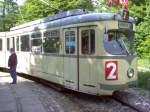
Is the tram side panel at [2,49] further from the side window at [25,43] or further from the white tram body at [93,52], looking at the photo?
the white tram body at [93,52]

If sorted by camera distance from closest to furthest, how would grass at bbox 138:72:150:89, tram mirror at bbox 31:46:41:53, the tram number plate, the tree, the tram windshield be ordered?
1. the tram number plate
2. the tram windshield
3. grass at bbox 138:72:150:89
4. tram mirror at bbox 31:46:41:53
5. the tree

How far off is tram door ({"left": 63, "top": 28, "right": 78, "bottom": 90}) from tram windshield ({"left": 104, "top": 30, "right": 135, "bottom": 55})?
1.40m

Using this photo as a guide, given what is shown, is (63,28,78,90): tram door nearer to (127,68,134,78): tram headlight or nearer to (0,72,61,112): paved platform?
(0,72,61,112): paved platform

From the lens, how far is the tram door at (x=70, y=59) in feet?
49.5

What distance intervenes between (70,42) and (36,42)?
5.27 meters

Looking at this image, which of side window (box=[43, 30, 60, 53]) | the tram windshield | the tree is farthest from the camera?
the tree

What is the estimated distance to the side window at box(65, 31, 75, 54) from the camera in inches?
601

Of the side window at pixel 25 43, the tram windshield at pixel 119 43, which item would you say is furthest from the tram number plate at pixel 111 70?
the side window at pixel 25 43

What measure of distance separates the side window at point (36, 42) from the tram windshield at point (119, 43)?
232 inches

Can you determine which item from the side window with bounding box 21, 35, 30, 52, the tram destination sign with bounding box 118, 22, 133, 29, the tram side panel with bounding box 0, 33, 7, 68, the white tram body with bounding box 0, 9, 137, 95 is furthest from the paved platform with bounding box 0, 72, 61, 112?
the tram side panel with bounding box 0, 33, 7, 68

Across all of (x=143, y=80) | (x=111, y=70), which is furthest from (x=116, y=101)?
(x=143, y=80)

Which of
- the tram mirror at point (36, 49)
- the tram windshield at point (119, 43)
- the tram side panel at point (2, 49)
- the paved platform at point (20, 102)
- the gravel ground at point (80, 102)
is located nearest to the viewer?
the paved platform at point (20, 102)

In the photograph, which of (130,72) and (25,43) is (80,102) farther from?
(25,43)

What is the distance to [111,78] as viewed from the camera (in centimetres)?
1386
